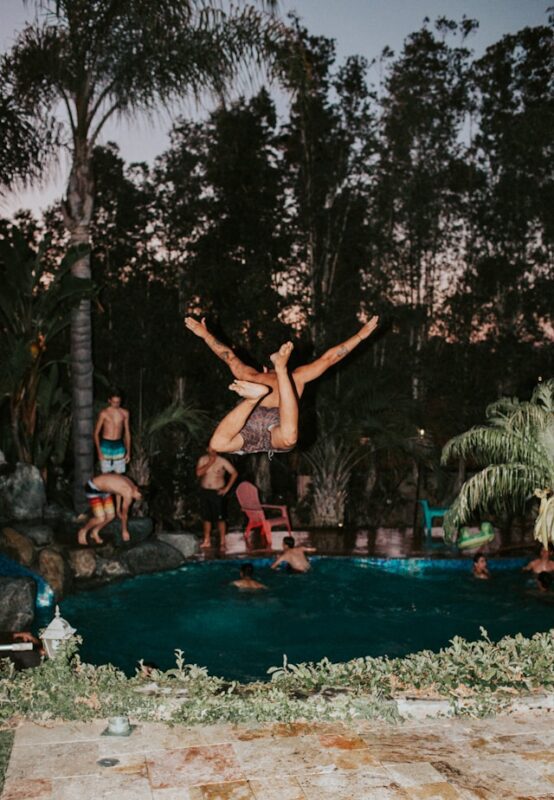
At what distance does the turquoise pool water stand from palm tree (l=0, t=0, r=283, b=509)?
2.54 m

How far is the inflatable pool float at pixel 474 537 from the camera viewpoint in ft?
39.9

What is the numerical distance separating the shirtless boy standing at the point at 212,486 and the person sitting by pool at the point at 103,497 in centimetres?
149

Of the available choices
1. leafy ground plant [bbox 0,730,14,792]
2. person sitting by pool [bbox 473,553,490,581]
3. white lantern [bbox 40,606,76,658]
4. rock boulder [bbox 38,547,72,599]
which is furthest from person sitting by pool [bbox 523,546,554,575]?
leafy ground plant [bbox 0,730,14,792]

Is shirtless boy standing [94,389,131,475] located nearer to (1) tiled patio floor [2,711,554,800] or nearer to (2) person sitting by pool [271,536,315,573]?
(2) person sitting by pool [271,536,315,573]

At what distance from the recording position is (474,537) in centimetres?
1220

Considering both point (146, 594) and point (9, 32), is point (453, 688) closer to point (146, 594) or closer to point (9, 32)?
point (146, 594)

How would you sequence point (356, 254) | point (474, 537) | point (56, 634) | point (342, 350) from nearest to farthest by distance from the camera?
point (342, 350), point (56, 634), point (474, 537), point (356, 254)

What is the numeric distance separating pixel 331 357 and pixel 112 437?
6.94m

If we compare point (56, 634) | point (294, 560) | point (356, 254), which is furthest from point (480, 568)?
point (356, 254)

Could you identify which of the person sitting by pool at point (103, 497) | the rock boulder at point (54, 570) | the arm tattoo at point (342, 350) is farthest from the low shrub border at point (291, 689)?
the person sitting by pool at point (103, 497)

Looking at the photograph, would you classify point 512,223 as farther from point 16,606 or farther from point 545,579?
point 16,606

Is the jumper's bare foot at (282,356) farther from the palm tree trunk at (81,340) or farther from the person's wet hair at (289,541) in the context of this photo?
the palm tree trunk at (81,340)

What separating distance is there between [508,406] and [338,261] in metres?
9.59

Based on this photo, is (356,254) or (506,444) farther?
(356,254)
